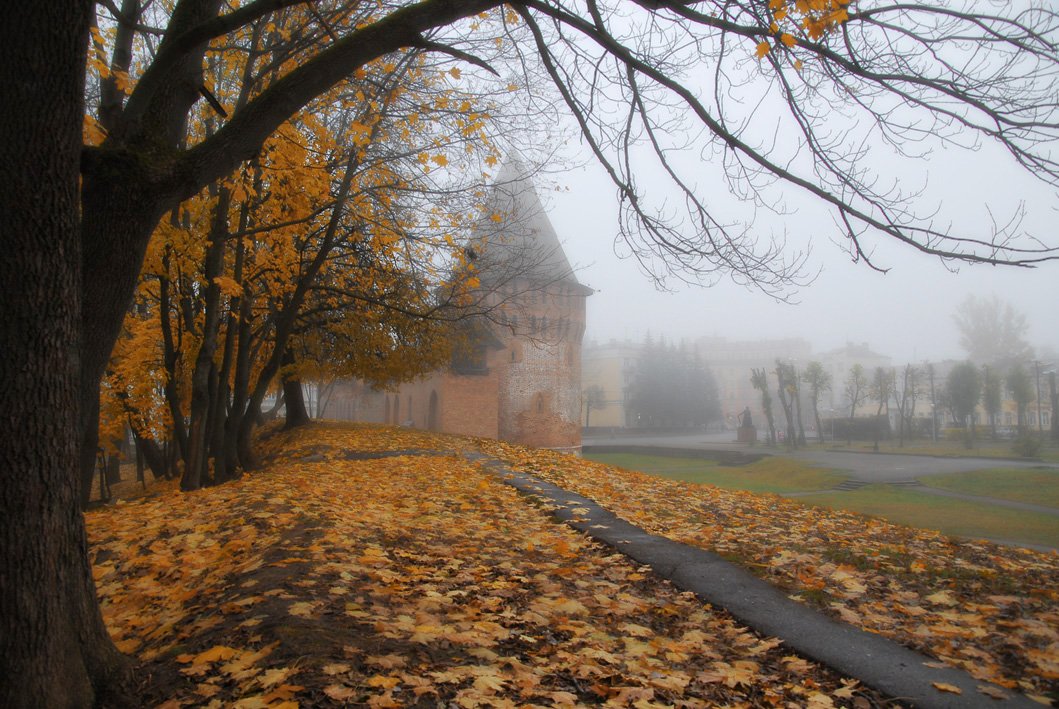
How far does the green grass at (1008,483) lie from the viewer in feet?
79.8

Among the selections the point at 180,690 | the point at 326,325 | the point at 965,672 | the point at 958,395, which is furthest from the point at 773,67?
the point at 958,395

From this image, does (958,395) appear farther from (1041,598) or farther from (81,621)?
(81,621)

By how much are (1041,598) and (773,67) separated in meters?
4.23

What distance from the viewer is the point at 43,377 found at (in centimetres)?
261

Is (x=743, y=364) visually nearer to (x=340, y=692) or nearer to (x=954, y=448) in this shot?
(x=954, y=448)

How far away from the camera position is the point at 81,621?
9.02 ft

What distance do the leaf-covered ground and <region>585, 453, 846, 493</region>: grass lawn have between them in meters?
24.1

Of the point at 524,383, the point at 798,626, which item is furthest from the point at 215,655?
the point at 524,383

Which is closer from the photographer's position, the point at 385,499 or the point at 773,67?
the point at 773,67

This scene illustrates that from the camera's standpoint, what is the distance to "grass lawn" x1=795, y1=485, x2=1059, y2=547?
18578mm

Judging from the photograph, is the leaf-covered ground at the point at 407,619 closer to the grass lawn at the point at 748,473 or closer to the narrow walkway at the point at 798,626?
the narrow walkway at the point at 798,626

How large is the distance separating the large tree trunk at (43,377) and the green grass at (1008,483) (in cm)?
2752

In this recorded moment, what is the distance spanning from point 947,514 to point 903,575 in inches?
816

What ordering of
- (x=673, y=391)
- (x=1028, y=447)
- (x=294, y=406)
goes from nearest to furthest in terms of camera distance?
(x=294, y=406) < (x=1028, y=447) < (x=673, y=391)
